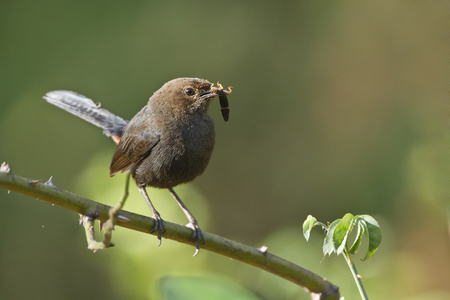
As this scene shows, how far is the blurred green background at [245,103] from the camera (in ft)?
20.8

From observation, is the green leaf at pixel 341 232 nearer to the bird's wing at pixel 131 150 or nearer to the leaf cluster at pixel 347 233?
the leaf cluster at pixel 347 233

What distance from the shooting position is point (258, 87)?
759 cm

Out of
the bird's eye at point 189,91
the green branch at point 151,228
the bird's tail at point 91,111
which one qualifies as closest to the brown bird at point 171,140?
the bird's eye at point 189,91

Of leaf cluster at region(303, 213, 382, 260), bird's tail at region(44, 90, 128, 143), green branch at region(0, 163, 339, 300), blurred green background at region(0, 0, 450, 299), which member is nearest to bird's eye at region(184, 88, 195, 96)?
bird's tail at region(44, 90, 128, 143)

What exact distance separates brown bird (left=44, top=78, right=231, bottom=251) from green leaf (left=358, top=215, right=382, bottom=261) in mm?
1994

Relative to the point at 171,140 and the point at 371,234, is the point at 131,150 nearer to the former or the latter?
the point at 171,140

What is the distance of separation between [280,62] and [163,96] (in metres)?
3.38

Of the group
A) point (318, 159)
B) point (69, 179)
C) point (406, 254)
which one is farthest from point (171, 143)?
point (318, 159)

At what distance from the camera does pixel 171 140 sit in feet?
13.6

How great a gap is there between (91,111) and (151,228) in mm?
2749

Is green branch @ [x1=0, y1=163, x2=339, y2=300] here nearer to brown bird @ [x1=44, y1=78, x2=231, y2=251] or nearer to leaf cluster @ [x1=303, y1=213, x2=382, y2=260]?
leaf cluster @ [x1=303, y1=213, x2=382, y2=260]

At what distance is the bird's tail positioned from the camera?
16.9ft

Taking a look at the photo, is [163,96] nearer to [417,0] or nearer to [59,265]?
[59,265]

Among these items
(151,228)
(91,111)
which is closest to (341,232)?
(151,228)
